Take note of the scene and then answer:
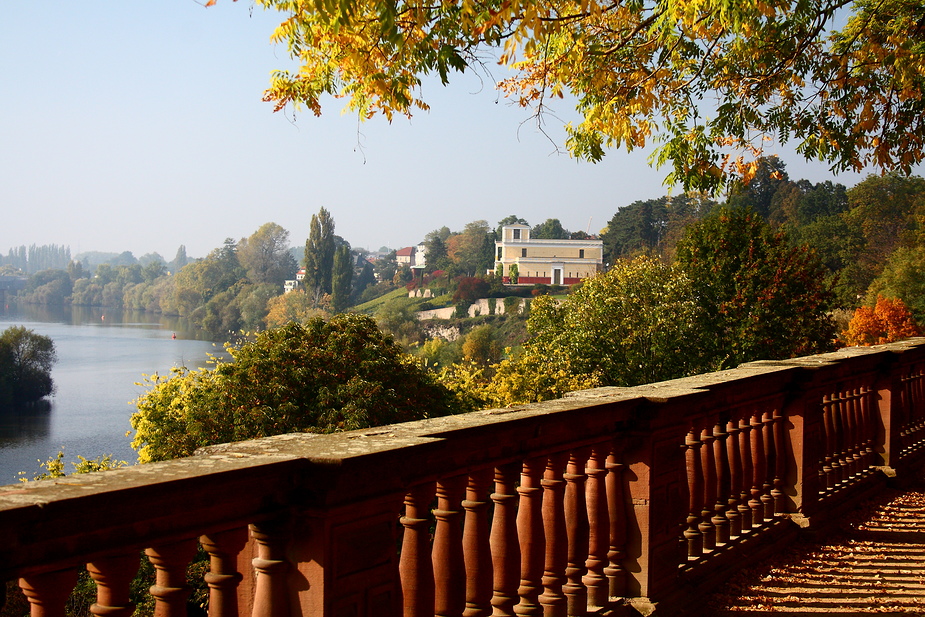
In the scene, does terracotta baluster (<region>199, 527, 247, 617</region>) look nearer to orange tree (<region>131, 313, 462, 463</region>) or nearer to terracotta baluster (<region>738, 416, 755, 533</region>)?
terracotta baluster (<region>738, 416, 755, 533</region>)

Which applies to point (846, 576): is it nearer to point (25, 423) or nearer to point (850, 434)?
point (850, 434)

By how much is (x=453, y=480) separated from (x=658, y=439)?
1181mm

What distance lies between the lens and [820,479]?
5004 mm

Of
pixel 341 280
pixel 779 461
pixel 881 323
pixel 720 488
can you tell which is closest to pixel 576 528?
pixel 720 488

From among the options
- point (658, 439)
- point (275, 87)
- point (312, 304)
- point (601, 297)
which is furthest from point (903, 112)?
point (312, 304)

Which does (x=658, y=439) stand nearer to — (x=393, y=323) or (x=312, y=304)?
(x=393, y=323)

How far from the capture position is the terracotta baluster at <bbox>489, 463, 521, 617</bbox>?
2500 millimetres

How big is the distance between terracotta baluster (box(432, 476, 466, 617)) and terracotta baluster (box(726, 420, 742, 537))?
208 cm

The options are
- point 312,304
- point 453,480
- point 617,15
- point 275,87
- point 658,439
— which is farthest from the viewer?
point 312,304

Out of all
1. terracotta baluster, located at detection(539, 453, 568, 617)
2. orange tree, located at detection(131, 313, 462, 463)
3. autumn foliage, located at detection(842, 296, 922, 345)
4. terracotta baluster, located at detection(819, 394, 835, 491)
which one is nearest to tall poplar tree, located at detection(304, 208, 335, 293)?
autumn foliage, located at detection(842, 296, 922, 345)

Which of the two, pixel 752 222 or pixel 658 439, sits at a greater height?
pixel 752 222

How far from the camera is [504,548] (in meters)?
2.52

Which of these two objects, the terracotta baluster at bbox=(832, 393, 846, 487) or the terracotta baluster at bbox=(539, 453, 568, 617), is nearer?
the terracotta baluster at bbox=(539, 453, 568, 617)

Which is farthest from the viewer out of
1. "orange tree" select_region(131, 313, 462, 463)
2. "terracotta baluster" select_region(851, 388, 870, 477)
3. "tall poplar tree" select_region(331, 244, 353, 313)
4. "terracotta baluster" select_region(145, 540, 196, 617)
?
"tall poplar tree" select_region(331, 244, 353, 313)
